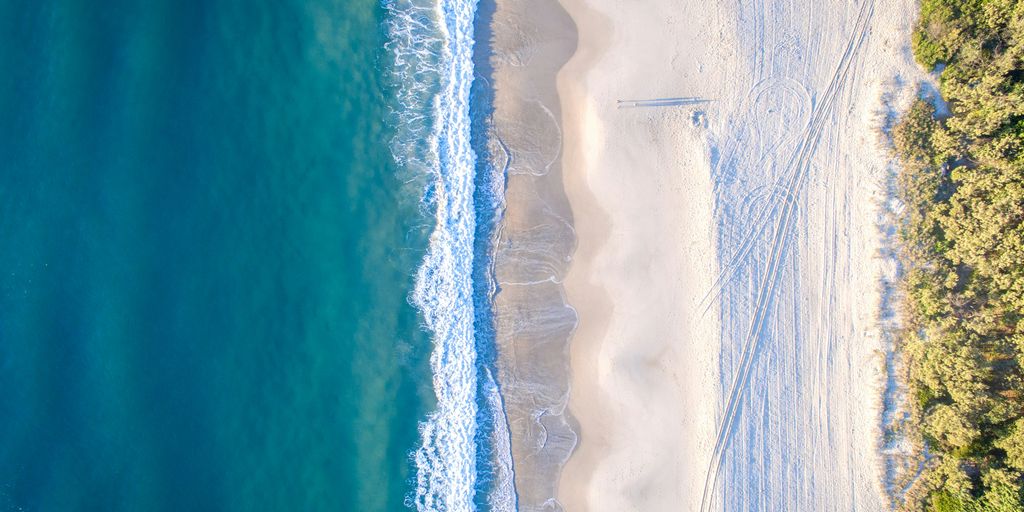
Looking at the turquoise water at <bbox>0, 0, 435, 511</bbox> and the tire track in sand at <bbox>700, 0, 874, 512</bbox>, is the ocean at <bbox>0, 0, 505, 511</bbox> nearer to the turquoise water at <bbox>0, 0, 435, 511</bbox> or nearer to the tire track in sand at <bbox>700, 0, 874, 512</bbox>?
the turquoise water at <bbox>0, 0, 435, 511</bbox>

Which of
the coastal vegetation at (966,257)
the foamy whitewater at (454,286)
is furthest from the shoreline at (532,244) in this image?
the coastal vegetation at (966,257)

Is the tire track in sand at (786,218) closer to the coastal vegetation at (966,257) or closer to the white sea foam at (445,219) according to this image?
the coastal vegetation at (966,257)

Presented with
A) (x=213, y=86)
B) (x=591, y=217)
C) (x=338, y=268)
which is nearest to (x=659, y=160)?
(x=591, y=217)

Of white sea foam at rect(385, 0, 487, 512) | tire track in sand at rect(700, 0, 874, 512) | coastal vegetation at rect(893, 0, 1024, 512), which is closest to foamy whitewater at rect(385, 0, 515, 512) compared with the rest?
white sea foam at rect(385, 0, 487, 512)

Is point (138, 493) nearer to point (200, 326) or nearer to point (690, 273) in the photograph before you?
point (200, 326)

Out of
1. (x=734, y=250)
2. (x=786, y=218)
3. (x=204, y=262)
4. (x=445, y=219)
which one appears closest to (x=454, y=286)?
(x=445, y=219)
